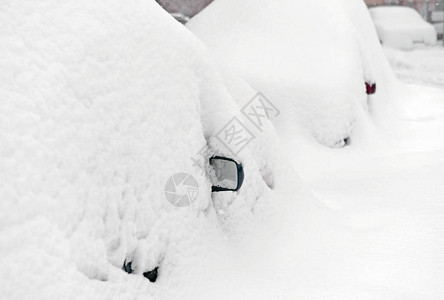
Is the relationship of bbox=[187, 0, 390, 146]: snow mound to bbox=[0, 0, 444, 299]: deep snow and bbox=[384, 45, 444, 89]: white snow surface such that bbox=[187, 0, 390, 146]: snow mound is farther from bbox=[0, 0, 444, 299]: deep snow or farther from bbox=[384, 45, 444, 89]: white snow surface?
bbox=[384, 45, 444, 89]: white snow surface

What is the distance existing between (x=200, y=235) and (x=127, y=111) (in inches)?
24.5

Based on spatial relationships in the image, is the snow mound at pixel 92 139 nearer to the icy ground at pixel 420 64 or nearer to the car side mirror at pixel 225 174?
the car side mirror at pixel 225 174

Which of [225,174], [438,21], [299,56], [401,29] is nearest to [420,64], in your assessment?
[401,29]

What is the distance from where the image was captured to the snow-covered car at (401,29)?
1392 cm

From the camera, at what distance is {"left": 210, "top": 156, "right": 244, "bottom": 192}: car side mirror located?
225cm

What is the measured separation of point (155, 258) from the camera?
1.80 m

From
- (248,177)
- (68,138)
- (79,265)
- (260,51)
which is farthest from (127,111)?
(260,51)

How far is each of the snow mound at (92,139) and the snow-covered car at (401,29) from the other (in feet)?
42.6

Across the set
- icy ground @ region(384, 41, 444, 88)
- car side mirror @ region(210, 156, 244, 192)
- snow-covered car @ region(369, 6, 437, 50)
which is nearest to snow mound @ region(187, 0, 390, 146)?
car side mirror @ region(210, 156, 244, 192)

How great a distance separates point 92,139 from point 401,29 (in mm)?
13948

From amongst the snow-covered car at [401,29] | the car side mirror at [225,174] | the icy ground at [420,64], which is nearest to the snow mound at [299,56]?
the car side mirror at [225,174]

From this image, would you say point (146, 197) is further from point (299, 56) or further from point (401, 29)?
point (401, 29)

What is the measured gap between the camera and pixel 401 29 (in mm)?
13969

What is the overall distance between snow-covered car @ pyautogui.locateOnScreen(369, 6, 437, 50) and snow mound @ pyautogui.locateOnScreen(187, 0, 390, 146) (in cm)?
893
